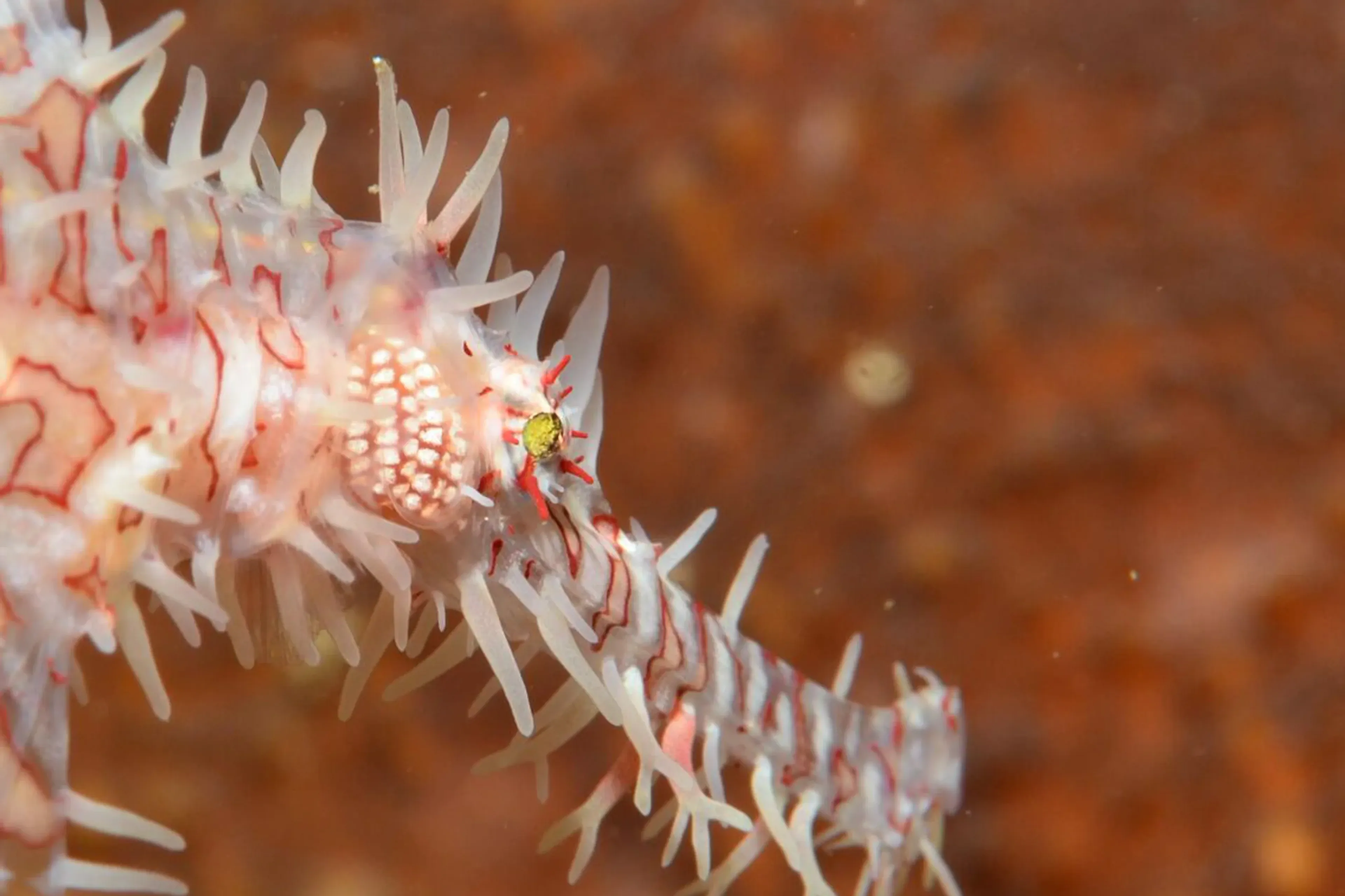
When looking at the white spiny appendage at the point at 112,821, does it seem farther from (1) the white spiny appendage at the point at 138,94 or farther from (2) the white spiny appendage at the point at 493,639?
(1) the white spiny appendage at the point at 138,94

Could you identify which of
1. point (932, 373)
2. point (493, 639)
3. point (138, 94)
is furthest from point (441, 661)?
point (932, 373)

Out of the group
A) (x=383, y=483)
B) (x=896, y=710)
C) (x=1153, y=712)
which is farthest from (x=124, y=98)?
(x=1153, y=712)

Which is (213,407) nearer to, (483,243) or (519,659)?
(483,243)

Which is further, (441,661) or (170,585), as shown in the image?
(441,661)

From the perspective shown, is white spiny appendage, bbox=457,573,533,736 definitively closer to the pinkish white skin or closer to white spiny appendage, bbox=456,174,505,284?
the pinkish white skin

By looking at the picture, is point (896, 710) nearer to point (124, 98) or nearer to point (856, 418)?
point (856, 418)
